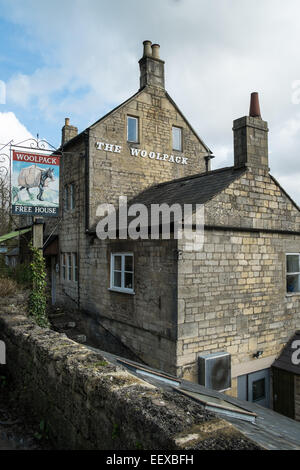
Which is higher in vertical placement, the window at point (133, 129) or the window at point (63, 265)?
the window at point (133, 129)

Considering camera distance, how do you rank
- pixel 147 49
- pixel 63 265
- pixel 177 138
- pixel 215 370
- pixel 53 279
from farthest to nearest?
1. pixel 53 279
2. pixel 177 138
3. pixel 63 265
4. pixel 147 49
5. pixel 215 370

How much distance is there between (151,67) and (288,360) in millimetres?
13724

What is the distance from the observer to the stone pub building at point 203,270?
9.14 m

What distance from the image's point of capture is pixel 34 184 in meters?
11.0

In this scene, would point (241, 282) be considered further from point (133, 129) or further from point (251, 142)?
point (133, 129)

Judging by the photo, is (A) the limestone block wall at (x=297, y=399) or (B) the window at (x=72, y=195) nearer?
(A) the limestone block wall at (x=297, y=399)

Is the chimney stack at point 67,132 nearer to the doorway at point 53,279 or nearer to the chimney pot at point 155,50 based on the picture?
the chimney pot at point 155,50

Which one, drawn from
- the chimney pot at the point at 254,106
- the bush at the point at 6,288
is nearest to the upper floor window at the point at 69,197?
the bush at the point at 6,288

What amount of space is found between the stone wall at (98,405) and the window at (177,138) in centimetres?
1291

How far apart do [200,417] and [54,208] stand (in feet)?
31.7

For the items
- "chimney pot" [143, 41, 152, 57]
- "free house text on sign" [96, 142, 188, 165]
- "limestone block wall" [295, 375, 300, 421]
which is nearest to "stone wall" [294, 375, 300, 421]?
"limestone block wall" [295, 375, 300, 421]

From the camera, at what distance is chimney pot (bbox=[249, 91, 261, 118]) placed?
36.2 feet

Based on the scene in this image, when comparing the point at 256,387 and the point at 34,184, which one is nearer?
the point at 256,387

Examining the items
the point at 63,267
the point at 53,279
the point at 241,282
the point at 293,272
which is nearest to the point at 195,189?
the point at 241,282
